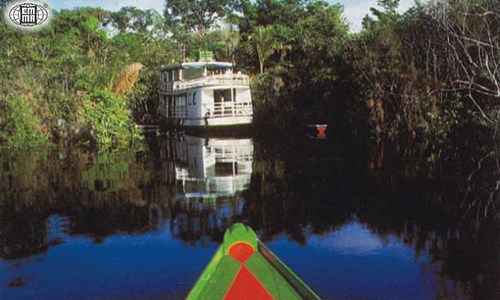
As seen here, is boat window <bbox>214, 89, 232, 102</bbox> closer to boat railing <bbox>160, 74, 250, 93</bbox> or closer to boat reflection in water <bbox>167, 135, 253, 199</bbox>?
boat railing <bbox>160, 74, 250, 93</bbox>

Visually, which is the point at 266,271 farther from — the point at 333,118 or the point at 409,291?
the point at 333,118

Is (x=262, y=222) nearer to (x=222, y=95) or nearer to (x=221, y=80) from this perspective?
(x=221, y=80)

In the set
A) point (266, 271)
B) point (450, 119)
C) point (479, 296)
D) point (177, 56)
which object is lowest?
point (479, 296)

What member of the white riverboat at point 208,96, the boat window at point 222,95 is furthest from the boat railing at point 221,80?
the boat window at point 222,95

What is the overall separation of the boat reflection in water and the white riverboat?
1.48 metres

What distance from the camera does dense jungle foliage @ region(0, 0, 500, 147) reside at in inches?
556

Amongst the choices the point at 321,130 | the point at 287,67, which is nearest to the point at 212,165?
the point at 321,130

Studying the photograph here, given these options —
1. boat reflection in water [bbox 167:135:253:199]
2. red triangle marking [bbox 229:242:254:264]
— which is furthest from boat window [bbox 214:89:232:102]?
red triangle marking [bbox 229:242:254:264]

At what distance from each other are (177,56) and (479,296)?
103ft

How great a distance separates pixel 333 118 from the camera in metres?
23.1

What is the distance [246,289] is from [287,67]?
25570 millimetres

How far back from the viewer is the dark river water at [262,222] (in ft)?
20.3

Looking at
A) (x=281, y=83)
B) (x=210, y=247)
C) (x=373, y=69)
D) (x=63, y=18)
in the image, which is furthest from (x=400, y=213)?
(x=63, y=18)

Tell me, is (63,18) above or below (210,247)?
above
